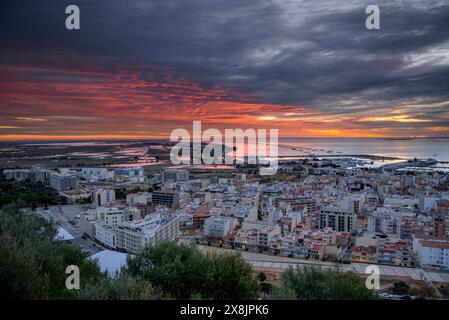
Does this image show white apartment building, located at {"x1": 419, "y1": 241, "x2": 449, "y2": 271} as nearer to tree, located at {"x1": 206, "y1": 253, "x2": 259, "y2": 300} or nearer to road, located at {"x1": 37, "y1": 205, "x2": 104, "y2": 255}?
tree, located at {"x1": 206, "y1": 253, "x2": 259, "y2": 300}

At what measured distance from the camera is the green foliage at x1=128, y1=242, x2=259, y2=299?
324cm

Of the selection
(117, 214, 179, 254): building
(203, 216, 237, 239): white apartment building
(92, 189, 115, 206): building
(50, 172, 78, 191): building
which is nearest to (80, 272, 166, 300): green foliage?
(117, 214, 179, 254): building

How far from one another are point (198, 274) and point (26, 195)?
11.5 meters

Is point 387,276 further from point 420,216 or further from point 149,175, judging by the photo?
point 149,175

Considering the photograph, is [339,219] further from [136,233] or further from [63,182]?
[63,182]

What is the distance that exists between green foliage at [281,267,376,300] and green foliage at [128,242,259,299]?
1.28 feet

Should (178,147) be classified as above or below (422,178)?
above

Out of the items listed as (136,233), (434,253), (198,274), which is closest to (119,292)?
(198,274)

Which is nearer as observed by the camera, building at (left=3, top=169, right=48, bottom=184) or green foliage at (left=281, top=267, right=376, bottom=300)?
green foliage at (left=281, top=267, right=376, bottom=300)

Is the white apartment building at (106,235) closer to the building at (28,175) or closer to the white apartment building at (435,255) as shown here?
the white apartment building at (435,255)

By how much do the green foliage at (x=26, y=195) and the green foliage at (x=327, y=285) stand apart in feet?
31.9
